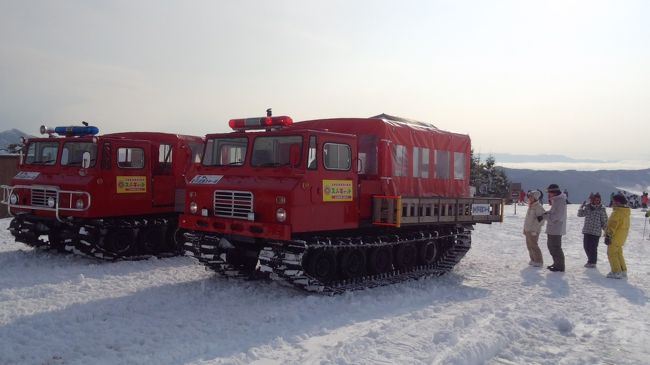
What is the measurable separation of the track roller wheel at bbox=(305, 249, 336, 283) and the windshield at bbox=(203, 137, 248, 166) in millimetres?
2068

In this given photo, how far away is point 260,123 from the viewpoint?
9484 millimetres

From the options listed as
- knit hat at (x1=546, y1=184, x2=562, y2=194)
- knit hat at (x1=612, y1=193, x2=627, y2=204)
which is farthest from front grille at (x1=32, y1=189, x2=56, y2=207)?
knit hat at (x1=612, y1=193, x2=627, y2=204)

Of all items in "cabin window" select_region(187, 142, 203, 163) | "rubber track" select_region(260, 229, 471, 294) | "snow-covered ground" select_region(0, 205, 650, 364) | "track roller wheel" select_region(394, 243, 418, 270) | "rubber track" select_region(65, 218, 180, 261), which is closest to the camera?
"snow-covered ground" select_region(0, 205, 650, 364)

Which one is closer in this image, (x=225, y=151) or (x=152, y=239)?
(x=225, y=151)

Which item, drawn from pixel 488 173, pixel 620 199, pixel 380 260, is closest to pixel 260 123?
pixel 380 260

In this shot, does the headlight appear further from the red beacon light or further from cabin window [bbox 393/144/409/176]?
cabin window [bbox 393/144/409/176]

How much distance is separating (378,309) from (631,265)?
831 cm

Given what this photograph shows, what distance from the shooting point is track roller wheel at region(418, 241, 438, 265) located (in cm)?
1140

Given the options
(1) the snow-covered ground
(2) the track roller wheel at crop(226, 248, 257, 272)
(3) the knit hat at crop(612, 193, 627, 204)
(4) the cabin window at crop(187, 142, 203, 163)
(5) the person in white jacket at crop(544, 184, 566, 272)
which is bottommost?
(1) the snow-covered ground

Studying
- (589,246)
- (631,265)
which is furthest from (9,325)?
Result: (631,265)

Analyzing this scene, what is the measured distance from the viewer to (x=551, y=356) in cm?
614

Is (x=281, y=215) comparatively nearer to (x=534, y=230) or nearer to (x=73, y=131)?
(x=73, y=131)

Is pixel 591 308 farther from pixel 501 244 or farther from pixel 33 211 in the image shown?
pixel 33 211

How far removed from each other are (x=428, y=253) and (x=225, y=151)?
488 centimetres
